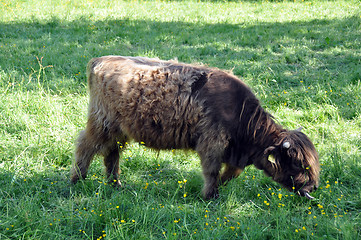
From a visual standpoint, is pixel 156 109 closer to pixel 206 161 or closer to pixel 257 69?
pixel 206 161

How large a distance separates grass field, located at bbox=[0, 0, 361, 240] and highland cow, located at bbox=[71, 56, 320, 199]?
0.36 metres

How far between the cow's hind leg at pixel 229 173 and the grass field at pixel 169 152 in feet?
0.51

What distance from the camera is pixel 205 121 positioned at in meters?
4.13

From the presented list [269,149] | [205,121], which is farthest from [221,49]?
[269,149]

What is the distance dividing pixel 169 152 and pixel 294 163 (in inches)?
64.3

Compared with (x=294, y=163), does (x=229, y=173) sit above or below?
below

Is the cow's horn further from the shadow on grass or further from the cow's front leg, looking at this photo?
the shadow on grass

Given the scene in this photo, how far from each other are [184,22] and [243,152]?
28.4ft

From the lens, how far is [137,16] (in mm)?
12484

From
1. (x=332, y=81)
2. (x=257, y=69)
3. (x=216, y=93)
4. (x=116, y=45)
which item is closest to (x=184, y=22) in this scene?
(x=116, y=45)

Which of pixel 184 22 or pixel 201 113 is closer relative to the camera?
pixel 201 113

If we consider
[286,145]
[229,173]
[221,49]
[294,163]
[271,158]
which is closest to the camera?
[286,145]

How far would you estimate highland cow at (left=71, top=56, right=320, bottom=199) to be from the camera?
4105mm

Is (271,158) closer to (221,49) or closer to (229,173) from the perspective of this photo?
(229,173)
